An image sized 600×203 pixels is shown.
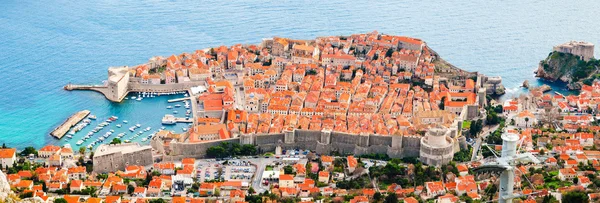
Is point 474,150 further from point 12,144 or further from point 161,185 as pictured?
point 12,144

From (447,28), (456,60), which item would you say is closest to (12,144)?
(456,60)

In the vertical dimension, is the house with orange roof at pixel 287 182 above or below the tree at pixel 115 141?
below

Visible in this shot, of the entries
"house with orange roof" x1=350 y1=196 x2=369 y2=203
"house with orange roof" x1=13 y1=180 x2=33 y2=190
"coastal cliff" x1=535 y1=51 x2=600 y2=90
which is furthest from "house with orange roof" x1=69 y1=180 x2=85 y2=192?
"coastal cliff" x1=535 y1=51 x2=600 y2=90

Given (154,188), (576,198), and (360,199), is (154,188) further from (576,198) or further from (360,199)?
(576,198)

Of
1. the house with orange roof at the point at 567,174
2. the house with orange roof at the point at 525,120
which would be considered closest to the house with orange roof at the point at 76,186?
the house with orange roof at the point at 567,174

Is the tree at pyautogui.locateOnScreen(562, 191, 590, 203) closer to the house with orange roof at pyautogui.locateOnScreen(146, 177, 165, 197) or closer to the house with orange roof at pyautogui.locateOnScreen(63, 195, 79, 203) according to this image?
the house with orange roof at pyautogui.locateOnScreen(146, 177, 165, 197)

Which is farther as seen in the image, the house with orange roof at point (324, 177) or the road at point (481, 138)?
the road at point (481, 138)

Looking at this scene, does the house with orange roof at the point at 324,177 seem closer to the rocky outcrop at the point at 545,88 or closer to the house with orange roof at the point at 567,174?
the house with orange roof at the point at 567,174

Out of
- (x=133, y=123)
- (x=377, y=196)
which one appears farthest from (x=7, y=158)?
(x=377, y=196)
